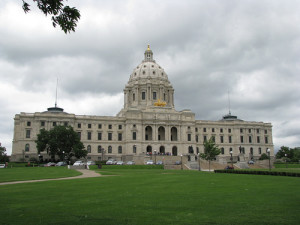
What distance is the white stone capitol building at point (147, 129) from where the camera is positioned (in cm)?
9525

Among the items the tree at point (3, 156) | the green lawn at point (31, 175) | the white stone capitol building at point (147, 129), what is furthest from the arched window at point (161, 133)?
the green lawn at point (31, 175)

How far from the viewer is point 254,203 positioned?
1495 centimetres

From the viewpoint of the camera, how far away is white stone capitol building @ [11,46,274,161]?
95250 millimetres

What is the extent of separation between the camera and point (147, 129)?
107 metres

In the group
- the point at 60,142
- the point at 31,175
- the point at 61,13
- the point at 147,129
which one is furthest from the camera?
the point at 147,129

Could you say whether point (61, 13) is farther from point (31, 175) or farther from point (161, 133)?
point (161, 133)

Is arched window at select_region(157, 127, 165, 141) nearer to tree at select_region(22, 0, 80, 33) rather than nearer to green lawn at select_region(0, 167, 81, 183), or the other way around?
green lawn at select_region(0, 167, 81, 183)

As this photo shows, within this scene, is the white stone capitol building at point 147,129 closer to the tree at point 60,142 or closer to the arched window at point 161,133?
the arched window at point 161,133

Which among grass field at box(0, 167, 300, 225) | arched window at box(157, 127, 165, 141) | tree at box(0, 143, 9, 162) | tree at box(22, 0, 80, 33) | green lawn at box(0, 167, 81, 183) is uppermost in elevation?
arched window at box(157, 127, 165, 141)

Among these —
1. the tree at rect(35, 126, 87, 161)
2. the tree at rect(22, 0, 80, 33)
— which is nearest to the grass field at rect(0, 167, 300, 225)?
the tree at rect(22, 0, 80, 33)

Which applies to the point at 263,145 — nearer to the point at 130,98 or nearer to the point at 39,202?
the point at 130,98

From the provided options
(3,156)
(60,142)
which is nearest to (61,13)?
(60,142)

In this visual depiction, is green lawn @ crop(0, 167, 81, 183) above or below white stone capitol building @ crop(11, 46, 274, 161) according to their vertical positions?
below

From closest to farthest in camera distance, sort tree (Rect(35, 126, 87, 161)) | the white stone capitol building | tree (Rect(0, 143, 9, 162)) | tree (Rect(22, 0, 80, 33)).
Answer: tree (Rect(22, 0, 80, 33))
tree (Rect(35, 126, 87, 161))
tree (Rect(0, 143, 9, 162))
the white stone capitol building
